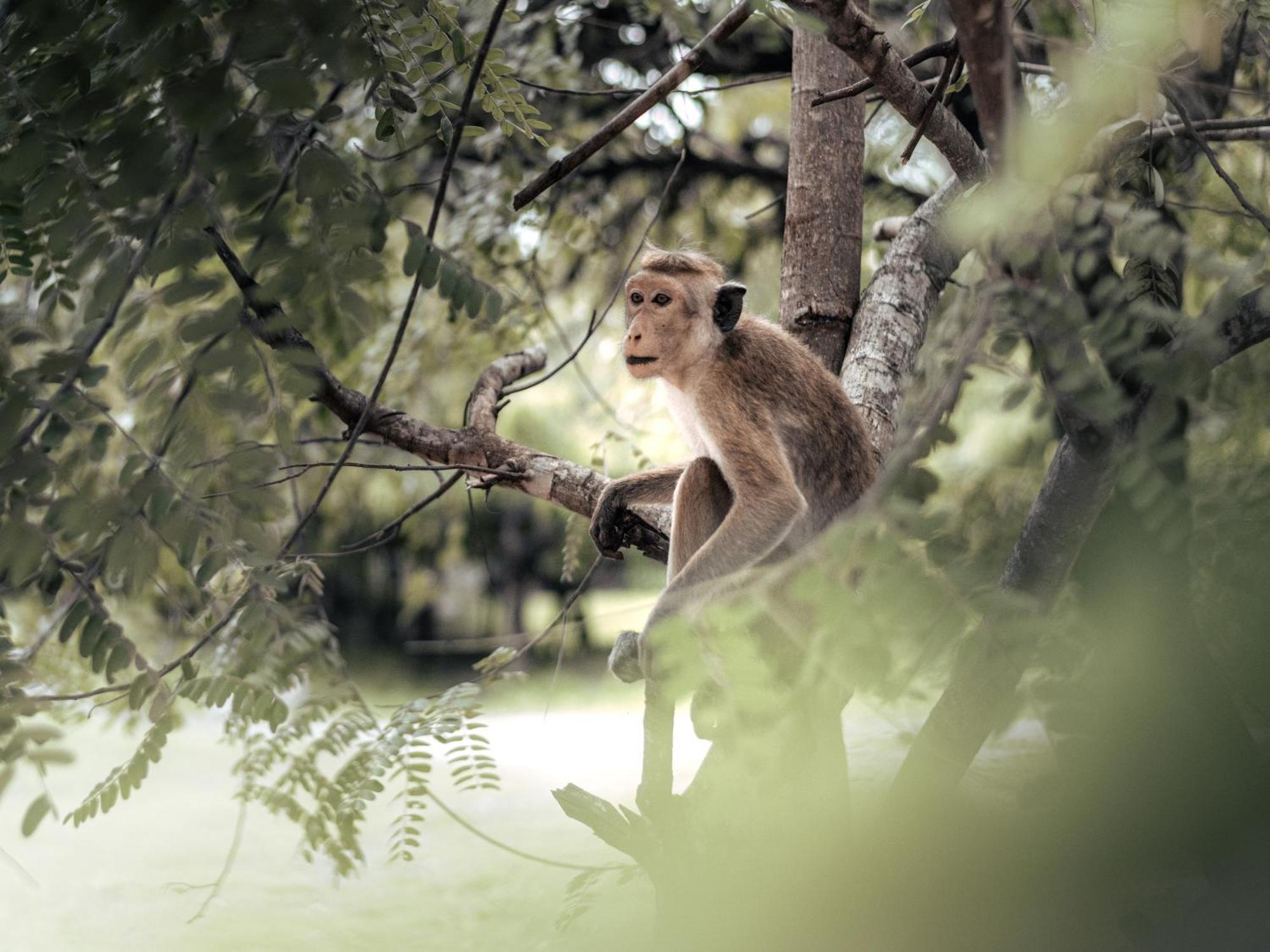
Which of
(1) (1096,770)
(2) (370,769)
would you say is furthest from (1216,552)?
(2) (370,769)

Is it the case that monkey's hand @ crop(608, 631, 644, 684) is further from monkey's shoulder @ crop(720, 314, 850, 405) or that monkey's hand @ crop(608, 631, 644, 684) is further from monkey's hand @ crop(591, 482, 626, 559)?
monkey's shoulder @ crop(720, 314, 850, 405)

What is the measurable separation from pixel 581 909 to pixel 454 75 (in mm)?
3383

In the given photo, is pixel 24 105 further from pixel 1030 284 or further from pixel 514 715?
pixel 514 715

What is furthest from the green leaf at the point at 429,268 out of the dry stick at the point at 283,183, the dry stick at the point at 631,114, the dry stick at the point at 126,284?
the dry stick at the point at 631,114

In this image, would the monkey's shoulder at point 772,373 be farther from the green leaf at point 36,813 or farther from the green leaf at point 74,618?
the green leaf at point 36,813

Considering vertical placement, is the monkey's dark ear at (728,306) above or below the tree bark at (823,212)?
below

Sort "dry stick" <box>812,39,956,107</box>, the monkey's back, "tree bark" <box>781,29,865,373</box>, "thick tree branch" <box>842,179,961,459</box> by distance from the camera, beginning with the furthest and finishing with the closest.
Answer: "tree bark" <box>781,29,865,373</box>
"thick tree branch" <box>842,179,961,459</box>
the monkey's back
"dry stick" <box>812,39,956,107</box>

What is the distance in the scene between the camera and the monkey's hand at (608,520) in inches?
107

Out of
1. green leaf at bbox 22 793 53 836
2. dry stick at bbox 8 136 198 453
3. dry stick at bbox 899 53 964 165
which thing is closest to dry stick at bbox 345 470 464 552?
green leaf at bbox 22 793 53 836

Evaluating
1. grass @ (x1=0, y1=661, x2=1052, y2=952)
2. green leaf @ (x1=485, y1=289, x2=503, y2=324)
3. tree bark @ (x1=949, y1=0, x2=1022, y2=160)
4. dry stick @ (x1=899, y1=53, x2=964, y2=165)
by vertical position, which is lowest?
grass @ (x1=0, y1=661, x2=1052, y2=952)

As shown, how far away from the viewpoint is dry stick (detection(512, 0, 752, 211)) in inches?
67.7

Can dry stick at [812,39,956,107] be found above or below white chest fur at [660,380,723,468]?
above

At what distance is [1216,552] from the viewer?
1.60 metres

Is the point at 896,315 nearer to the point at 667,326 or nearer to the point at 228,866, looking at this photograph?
the point at 667,326
